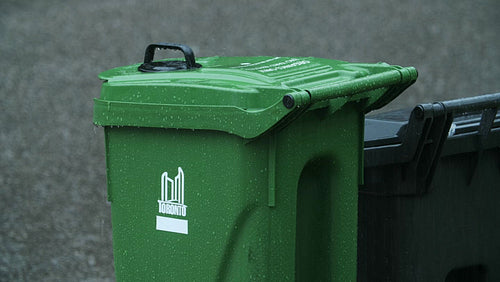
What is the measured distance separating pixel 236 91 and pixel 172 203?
0.48 meters

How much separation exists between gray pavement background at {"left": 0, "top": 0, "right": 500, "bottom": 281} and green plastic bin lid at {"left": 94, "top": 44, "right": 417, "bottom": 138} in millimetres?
2529

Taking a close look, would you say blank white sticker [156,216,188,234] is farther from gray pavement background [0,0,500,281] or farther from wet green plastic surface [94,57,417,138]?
gray pavement background [0,0,500,281]

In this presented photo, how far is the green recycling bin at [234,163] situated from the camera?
304 centimetres

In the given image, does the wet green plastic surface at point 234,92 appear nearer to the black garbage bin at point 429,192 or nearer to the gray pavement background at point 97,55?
the black garbage bin at point 429,192

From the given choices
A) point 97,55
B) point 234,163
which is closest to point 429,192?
point 234,163

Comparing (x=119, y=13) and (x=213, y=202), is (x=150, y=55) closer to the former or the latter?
(x=213, y=202)

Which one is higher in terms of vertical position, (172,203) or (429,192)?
(172,203)

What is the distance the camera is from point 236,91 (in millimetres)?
2996

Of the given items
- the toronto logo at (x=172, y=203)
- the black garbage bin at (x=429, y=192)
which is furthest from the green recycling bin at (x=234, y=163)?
the black garbage bin at (x=429, y=192)

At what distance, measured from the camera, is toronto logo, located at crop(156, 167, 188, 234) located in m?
3.17

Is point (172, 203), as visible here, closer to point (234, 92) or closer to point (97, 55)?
point (234, 92)

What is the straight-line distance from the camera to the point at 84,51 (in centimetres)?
609

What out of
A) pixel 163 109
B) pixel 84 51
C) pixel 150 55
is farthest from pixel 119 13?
pixel 163 109

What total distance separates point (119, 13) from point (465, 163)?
9.46 feet
